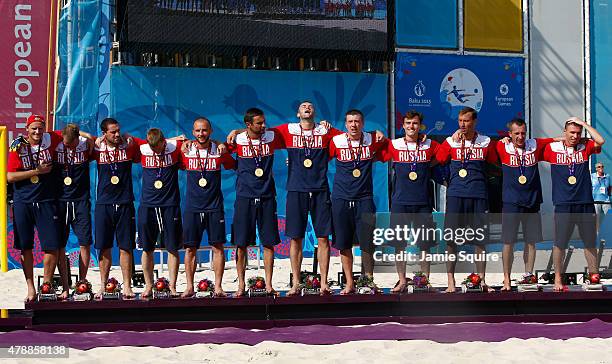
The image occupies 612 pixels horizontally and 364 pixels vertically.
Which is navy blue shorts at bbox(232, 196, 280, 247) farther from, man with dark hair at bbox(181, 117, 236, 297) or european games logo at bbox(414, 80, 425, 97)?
european games logo at bbox(414, 80, 425, 97)

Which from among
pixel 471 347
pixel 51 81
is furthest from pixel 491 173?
pixel 471 347

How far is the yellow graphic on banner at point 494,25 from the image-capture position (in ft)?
57.2

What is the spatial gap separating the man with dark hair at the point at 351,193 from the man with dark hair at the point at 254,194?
627mm

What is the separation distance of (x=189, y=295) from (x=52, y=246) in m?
1.40

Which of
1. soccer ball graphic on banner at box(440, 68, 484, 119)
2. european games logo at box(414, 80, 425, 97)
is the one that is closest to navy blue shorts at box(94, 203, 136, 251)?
european games logo at box(414, 80, 425, 97)

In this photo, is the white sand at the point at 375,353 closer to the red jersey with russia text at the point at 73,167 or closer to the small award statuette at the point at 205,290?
the small award statuette at the point at 205,290

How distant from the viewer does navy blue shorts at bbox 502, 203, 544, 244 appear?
8864mm

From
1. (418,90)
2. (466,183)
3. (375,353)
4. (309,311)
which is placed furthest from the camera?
(418,90)

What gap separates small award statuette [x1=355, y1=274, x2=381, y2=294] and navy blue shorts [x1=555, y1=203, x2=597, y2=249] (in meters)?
1.88

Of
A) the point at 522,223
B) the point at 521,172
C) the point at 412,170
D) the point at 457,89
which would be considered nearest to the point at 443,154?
the point at 412,170

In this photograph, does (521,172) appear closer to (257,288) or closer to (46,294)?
(257,288)

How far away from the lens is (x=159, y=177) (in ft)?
28.5

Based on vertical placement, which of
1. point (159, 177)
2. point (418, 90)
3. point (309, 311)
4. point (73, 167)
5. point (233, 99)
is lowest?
point (309, 311)

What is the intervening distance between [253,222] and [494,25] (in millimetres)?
10376
